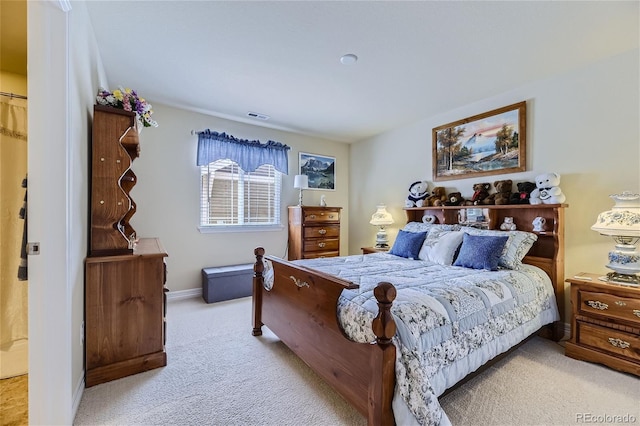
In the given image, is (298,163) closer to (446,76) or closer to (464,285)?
(446,76)

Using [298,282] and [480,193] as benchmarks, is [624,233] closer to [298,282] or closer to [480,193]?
[480,193]

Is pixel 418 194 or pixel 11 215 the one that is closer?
pixel 11 215

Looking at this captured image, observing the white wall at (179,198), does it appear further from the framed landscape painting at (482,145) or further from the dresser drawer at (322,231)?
the framed landscape painting at (482,145)

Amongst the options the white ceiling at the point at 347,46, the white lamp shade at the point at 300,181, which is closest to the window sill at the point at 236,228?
the white lamp shade at the point at 300,181

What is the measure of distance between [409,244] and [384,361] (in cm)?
205

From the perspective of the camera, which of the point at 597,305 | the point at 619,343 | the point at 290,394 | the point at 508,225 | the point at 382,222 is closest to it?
the point at 290,394

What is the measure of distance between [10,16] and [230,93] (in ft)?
5.68

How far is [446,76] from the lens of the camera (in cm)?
279

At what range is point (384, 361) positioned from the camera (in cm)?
134

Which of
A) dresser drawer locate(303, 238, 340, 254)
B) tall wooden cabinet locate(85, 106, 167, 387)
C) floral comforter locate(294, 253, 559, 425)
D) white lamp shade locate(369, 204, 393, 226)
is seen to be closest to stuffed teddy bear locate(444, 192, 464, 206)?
white lamp shade locate(369, 204, 393, 226)

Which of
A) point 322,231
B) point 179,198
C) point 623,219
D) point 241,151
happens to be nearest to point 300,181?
point 322,231

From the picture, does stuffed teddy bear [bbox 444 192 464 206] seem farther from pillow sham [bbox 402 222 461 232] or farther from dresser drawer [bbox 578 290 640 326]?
dresser drawer [bbox 578 290 640 326]

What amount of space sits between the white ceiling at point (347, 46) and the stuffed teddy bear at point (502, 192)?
3.39ft

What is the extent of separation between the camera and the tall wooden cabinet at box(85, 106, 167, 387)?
187 centimetres
